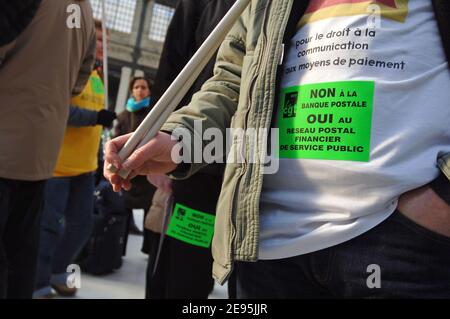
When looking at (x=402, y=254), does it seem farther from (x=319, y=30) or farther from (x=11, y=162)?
(x=11, y=162)

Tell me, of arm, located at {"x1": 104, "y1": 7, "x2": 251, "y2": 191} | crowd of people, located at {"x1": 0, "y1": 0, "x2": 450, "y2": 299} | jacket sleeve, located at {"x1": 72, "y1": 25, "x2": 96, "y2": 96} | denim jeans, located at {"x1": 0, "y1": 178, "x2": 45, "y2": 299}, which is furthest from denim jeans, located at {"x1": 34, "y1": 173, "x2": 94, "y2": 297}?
arm, located at {"x1": 104, "y1": 7, "x2": 251, "y2": 191}

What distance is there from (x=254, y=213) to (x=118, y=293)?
2.33 meters

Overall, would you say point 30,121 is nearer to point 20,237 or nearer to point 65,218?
point 20,237

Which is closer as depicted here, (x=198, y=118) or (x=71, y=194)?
(x=198, y=118)

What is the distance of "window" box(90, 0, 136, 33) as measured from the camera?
17750 mm

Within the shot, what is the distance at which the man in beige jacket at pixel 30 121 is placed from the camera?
159cm

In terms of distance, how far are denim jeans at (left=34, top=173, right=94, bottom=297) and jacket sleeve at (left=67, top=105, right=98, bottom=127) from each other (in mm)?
357

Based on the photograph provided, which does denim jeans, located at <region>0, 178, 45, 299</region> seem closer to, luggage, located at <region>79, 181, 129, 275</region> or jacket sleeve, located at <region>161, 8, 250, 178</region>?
jacket sleeve, located at <region>161, 8, 250, 178</region>

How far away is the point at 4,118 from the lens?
1.59 metres

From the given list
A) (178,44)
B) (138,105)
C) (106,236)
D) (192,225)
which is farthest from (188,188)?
(138,105)

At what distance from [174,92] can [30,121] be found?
104cm

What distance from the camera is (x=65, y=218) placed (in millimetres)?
3008

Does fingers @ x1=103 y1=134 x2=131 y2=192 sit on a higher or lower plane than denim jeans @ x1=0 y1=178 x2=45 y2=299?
higher

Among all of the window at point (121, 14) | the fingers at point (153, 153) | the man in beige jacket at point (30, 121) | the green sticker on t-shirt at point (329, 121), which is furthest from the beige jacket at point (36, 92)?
the window at point (121, 14)
